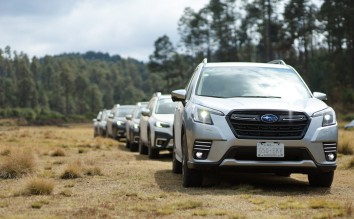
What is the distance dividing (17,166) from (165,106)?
22.3 feet

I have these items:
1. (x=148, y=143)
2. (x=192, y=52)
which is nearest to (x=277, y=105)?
(x=148, y=143)

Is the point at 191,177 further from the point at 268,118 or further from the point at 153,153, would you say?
the point at 153,153

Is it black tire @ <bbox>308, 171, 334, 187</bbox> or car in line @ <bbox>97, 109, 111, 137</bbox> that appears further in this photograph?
car in line @ <bbox>97, 109, 111, 137</bbox>

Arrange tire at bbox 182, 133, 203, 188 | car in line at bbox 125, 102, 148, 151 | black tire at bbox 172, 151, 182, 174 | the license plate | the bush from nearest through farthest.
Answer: the license plate → tire at bbox 182, 133, 203, 188 → the bush → black tire at bbox 172, 151, 182, 174 → car in line at bbox 125, 102, 148, 151

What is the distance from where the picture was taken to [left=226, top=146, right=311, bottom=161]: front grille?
7.99 meters

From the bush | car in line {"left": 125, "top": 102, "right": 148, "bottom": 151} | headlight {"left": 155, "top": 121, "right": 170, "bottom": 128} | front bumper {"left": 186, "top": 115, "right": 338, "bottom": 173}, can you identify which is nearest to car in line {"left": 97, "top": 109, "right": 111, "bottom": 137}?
car in line {"left": 125, "top": 102, "right": 148, "bottom": 151}

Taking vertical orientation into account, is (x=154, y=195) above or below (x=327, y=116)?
below

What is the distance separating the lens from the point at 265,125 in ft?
26.2

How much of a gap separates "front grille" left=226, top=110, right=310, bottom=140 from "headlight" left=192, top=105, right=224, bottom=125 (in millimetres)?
246

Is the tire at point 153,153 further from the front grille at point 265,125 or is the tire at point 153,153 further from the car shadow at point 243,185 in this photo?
the front grille at point 265,125

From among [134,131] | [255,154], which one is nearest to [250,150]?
[255,154]

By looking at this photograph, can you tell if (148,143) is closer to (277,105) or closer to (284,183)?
(284,183)

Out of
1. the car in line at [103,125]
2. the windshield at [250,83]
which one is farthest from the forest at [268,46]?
the windshield at [250,83]

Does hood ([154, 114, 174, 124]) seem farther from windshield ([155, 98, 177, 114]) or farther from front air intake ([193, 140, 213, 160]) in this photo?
front air intake ([193, 140, 213, 160])
